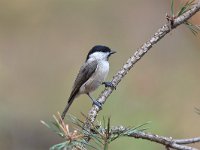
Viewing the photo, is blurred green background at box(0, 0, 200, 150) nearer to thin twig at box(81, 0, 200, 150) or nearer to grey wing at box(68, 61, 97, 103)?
grey wing at box(68, 61, 97, 103)

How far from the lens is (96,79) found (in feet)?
10.1

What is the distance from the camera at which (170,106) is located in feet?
17.2

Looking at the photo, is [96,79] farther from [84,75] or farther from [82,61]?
[82,61]

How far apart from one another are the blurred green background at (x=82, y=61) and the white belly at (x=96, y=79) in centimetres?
130

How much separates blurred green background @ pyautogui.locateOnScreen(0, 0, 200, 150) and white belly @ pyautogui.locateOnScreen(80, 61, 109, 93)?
1.30m

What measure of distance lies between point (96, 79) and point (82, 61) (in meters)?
2.64

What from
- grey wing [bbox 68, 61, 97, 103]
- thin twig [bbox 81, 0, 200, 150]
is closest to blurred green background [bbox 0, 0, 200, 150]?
grey wing [bbox 68, 61, 97, 103]

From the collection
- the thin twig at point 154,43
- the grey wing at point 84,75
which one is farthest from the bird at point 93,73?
the thin twig at point 154,43

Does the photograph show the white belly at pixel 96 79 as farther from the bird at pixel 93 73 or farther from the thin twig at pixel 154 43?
the thin twig at pixel 154 43

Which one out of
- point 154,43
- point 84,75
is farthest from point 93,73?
point 154,43

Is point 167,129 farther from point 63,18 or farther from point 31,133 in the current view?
point 63,18

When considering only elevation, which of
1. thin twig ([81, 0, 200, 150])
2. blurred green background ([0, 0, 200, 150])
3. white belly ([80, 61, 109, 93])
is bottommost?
thin twig ([81, 0, 200, 150])

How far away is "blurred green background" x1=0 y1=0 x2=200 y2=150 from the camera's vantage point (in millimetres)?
4926

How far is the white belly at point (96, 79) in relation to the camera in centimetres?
308
